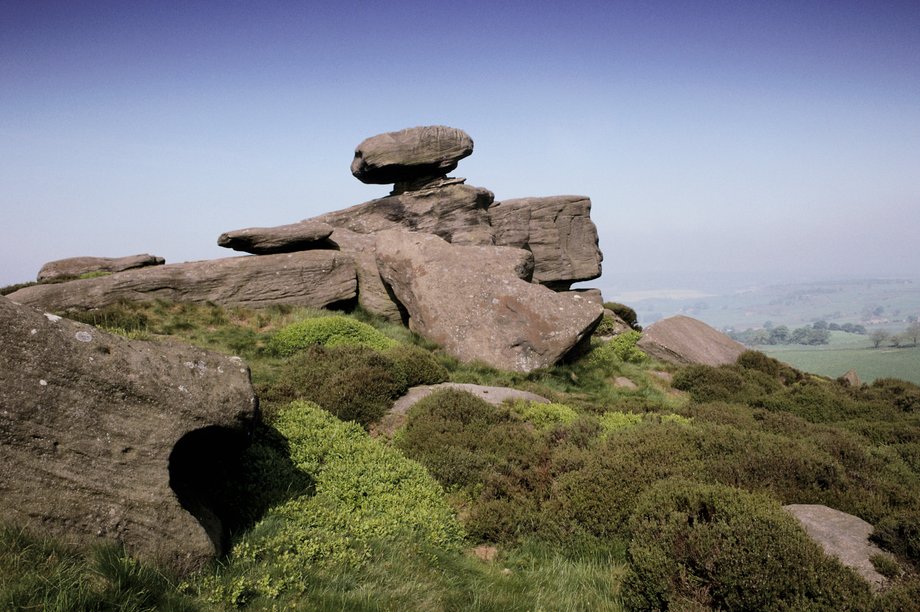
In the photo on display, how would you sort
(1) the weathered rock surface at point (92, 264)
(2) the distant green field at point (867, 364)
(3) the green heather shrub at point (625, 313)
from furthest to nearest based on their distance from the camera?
(3) the green heather shrub at point (625, 313)
(2) the distant green field at point (867, 364)
(1) the weathered rock surface at point (92, 264)

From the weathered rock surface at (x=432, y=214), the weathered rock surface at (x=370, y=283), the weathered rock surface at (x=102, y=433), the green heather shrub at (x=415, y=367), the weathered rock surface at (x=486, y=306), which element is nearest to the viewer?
the weathered rock surface at (x=102, y=433)

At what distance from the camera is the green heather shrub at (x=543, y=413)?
12328 millimetres

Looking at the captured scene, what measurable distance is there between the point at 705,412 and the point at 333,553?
10984 mm

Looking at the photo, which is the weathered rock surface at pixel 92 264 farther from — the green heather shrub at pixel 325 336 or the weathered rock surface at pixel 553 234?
the weathered rock surface at pixel 553 234

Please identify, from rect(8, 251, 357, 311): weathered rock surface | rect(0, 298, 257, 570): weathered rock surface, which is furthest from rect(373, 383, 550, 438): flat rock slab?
rect(8, 251, 357, 311): weathered rock surface

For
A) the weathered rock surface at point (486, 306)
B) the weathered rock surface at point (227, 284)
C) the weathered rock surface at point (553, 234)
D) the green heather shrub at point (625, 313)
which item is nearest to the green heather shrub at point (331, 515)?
the weathered rock surface at point (486, 306)

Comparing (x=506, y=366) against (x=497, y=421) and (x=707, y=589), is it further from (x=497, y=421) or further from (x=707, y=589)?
(x=707, y=589)

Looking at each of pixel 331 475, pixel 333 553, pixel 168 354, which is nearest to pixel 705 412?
pixel 331 475

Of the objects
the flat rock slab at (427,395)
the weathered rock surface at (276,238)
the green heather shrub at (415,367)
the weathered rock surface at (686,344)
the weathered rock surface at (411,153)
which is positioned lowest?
the weathered rock surface at (686,344)

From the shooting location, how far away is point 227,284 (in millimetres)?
20172

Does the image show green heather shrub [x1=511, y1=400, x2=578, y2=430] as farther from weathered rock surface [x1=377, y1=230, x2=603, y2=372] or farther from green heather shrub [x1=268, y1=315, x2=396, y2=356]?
green heather shrub [x1=268, y1=315, x2=396, y2=356]

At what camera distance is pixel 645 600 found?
236 inches

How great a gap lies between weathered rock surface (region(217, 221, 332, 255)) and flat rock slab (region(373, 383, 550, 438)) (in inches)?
449

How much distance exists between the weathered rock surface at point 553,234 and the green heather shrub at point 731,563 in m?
29.5
